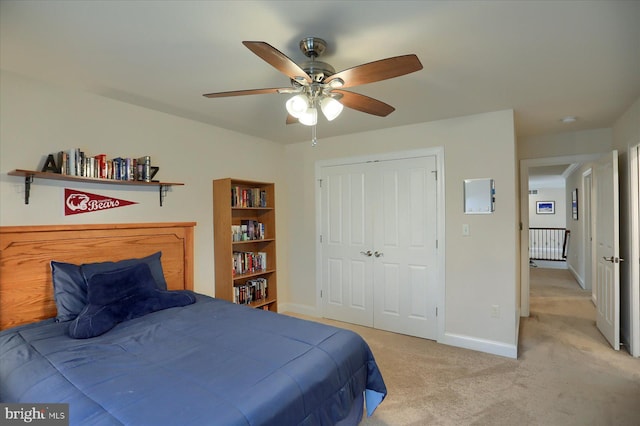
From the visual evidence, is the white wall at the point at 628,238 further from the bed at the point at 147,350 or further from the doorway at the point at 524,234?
the bed at the point at 147,350

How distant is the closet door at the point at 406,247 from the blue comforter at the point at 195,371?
66.7 inches

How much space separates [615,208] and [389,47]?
3016mm

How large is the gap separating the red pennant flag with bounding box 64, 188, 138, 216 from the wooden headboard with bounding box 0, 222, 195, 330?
144mm

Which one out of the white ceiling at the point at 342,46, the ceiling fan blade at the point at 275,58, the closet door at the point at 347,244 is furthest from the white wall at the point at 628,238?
the ceiling fan blade at the point at 275,58

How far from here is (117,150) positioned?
2750 mm

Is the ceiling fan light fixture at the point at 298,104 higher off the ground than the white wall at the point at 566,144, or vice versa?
the white wall at the point at 566,144

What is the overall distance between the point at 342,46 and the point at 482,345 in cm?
305

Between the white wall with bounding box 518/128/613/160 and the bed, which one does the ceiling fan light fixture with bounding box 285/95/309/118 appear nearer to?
the bed

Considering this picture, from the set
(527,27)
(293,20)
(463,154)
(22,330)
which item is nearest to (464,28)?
(527,27)

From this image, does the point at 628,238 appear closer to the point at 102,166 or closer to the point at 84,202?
the point at 102,166

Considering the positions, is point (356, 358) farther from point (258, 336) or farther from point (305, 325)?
point (258, 336)

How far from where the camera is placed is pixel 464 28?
1725 mm

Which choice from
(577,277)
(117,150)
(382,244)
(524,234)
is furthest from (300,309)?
(577,277)

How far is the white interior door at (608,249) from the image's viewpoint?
10.4 ft
